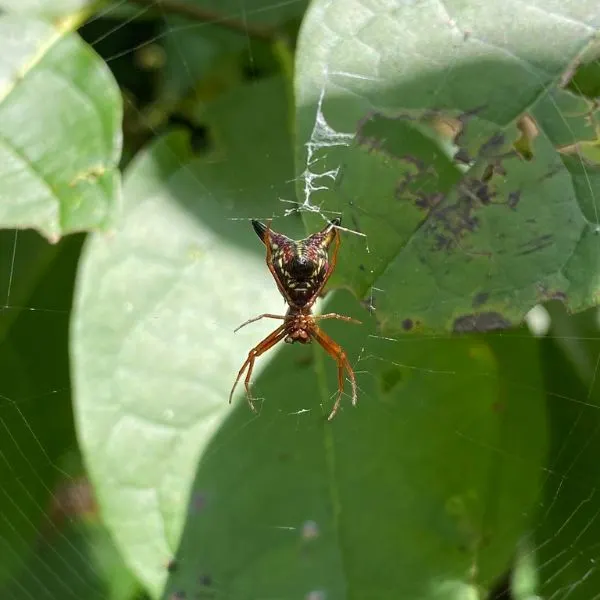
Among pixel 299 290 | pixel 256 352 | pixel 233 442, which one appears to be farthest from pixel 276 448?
pixel 299 290

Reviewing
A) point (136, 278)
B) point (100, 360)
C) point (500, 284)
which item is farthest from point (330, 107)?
point (100, 360)

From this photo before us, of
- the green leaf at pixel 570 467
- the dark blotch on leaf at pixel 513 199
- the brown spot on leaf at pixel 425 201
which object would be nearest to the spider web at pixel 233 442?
the green leaf at pixel 570 467

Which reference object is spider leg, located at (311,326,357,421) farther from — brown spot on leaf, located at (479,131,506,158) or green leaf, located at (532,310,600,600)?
brown spot on leaf, located at (479,131,506,158)

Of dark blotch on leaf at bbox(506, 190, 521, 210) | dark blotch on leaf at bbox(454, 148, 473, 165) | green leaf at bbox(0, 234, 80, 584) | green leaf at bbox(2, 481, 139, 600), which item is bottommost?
green leaf at bbox(2, 481, 139, 600)

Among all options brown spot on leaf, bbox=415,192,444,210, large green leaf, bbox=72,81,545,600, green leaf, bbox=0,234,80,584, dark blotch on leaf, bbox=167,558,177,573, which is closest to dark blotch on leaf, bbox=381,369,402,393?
large green leaf, bbox=72,81,545,600

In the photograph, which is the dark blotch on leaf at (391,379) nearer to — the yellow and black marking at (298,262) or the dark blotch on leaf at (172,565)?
the yellow and black marking at (298,262)

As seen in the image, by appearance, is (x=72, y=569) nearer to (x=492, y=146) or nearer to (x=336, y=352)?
(x=336, y=352)
